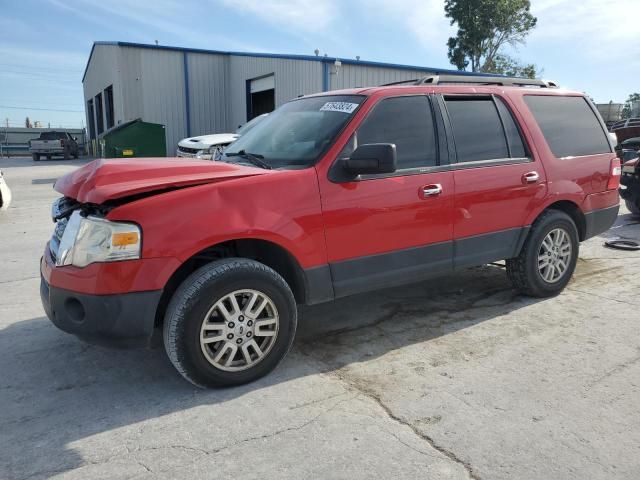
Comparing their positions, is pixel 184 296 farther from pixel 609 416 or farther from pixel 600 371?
pixel 600 371

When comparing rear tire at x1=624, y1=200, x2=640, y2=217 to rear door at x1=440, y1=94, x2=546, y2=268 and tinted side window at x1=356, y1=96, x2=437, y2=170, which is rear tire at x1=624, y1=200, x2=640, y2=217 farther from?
tinted side window at x1=356, y1=96, x2=437, y2=170

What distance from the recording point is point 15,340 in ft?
13.2

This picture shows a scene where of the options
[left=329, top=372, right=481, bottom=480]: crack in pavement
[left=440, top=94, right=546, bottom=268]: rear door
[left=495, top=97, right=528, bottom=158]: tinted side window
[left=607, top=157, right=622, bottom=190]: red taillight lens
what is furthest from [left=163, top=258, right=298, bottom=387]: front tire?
A: [left=607, top=157, right=622, bottom=190]: red taillight lens

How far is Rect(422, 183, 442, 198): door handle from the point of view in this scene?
393 cm

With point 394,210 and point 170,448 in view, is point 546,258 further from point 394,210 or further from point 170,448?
point 170,448

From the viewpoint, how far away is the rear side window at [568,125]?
4855 millimetres

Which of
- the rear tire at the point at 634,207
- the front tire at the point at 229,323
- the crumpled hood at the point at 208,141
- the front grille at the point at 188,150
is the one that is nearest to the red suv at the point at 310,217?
the front tire at the point at 229,323

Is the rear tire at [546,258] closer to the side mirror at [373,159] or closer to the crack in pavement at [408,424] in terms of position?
the side mirror at [373,159]

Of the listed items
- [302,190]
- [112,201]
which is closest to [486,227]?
[302,190]

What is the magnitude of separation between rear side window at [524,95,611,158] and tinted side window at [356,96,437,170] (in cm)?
135

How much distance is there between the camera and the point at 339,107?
12.9 feet

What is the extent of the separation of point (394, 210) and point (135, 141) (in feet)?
54.5

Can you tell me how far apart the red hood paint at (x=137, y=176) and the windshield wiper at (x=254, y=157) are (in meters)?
0.21

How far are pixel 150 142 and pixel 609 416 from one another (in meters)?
18.1
